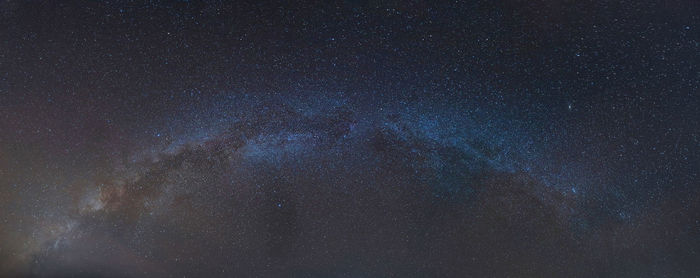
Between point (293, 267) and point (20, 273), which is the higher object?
point (20, 273)

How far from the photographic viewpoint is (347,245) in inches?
391

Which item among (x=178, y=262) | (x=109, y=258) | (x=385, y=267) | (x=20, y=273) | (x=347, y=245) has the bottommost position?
(x=385, y=267)

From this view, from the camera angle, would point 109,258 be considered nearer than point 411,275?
Yes

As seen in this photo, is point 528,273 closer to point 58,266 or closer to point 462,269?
point 462,269

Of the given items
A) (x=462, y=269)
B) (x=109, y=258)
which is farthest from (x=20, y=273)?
(x=462, y=269)

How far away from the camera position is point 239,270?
32.8 feet

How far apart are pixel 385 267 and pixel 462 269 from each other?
5.05ft

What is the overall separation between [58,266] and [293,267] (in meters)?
4.29

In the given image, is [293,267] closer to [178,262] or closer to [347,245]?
[347,245]

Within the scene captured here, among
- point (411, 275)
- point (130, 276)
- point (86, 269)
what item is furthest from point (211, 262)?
point (411, 275)

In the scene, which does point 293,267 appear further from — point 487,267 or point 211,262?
point 487,267

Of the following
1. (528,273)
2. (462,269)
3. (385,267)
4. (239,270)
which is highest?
(239,270)

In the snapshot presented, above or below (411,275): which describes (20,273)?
above

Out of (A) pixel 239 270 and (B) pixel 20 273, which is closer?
(B) pixel 20 273
